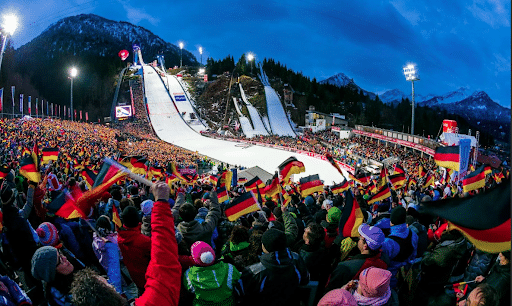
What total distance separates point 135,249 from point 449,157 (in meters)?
6.40

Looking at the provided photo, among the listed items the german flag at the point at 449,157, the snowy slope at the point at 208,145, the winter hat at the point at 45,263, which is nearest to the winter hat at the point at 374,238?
the winter hat at the point at 45,263

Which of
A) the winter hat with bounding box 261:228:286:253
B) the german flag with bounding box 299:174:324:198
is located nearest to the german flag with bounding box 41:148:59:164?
the german flag with bounding box 299:174:324:198

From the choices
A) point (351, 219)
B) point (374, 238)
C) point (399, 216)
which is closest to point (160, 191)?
point (374, 238)

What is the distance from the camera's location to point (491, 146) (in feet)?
162

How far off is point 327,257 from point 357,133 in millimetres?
39961

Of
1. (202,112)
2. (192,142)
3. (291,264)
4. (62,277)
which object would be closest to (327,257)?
(291,264)

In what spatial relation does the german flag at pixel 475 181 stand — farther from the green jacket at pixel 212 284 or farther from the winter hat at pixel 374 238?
the green jacket at pixel 212 284

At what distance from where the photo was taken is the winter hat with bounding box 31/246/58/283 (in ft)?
7.36

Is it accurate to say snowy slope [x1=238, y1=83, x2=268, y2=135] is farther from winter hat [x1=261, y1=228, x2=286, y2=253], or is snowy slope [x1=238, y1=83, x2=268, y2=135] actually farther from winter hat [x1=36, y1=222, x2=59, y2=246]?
winter hat [x1=261, y1=228, x2=286, y2=253]

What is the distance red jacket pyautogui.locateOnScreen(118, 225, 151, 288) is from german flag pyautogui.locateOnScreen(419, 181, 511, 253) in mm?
2242

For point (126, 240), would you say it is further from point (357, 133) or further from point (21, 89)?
point (21, 89)

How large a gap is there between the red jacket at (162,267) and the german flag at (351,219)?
1997 mm

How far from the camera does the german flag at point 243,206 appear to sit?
5176 millimetres

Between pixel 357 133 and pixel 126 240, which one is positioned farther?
pixel 357 133
